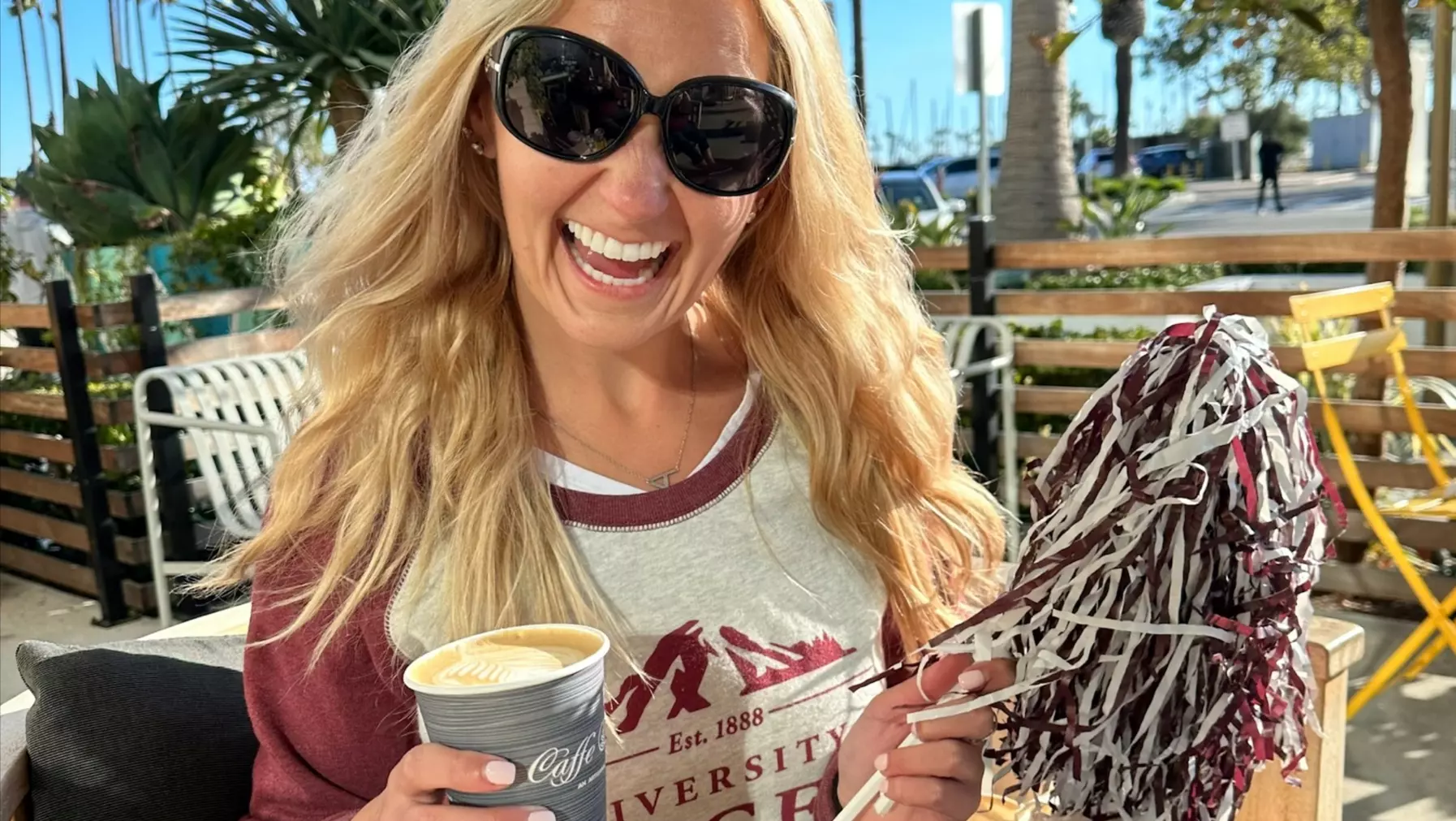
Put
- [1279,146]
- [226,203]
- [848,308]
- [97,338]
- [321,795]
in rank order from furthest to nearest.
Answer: [1279,146]
[226,203]
[97,338]
[848,308]
[321,795]

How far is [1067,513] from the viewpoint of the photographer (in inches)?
32.2

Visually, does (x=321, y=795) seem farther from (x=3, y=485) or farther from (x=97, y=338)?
(x=3, y=485)

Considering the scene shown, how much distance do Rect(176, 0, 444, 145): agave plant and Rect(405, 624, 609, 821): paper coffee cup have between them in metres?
4.55

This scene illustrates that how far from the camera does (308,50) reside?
504 cm

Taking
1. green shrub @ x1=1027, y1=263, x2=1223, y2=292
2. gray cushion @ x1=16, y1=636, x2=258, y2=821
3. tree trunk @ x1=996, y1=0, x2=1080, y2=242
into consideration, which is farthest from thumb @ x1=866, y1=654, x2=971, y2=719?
tree trunk @ x1=996, y1=0, x2=1080, y2=242

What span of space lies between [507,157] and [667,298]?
215 millimetres

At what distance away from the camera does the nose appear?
106 centimetres

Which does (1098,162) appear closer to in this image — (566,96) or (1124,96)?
(1124,96)

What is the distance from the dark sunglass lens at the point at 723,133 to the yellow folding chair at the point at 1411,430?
2195mm

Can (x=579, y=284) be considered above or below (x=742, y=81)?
below

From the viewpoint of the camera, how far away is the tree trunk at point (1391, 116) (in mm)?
3822

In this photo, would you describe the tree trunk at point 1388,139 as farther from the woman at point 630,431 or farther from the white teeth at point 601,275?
the white teeth at point 601,275

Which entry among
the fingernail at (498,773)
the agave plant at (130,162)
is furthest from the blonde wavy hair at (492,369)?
the agave plant at (130,162)

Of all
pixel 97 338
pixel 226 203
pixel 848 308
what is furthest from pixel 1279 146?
pixel 848 308
